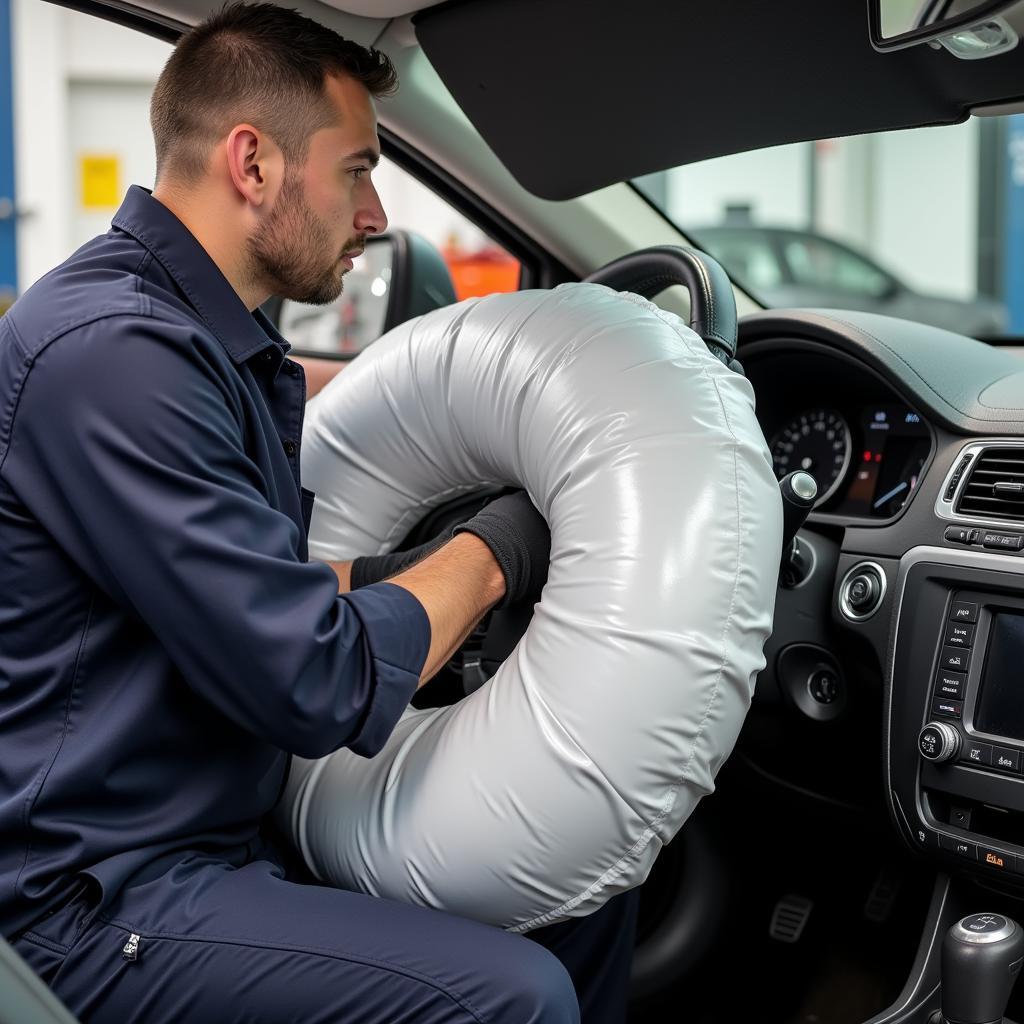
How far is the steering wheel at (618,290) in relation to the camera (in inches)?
55.4

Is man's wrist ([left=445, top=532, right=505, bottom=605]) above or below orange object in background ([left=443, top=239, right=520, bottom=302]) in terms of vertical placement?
below

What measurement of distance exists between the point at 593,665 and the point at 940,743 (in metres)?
0.56

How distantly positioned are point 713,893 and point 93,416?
1.35 meters

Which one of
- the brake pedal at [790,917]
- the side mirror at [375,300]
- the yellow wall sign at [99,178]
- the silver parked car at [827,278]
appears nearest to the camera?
the brake pedal at [790,917]

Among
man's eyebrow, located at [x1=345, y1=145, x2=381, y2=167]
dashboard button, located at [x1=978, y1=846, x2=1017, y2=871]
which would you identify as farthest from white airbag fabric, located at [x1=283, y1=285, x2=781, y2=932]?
dashboard button, located at [x1=978, y1=846, x2=1017, y2=871]

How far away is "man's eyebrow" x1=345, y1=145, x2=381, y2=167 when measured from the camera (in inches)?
53.9

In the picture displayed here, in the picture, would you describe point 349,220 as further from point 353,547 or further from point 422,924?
point 422,924

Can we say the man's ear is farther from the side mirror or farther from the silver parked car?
the silver parked car

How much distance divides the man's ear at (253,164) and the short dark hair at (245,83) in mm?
15

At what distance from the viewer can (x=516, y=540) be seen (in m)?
1.31

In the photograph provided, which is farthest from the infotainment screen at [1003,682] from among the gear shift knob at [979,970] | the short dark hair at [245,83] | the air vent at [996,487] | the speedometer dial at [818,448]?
the short dark hair at [245,83]

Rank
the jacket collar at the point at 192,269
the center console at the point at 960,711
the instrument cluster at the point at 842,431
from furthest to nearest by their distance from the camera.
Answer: the instrument cluster at the point at 842,431 < the center console at the point at 960,711 < the jacket collar at the point at 192,269

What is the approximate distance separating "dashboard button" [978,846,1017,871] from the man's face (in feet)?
3.23

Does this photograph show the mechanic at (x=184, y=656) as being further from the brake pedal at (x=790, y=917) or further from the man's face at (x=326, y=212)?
the brake pedal at (x=790, y=917)
